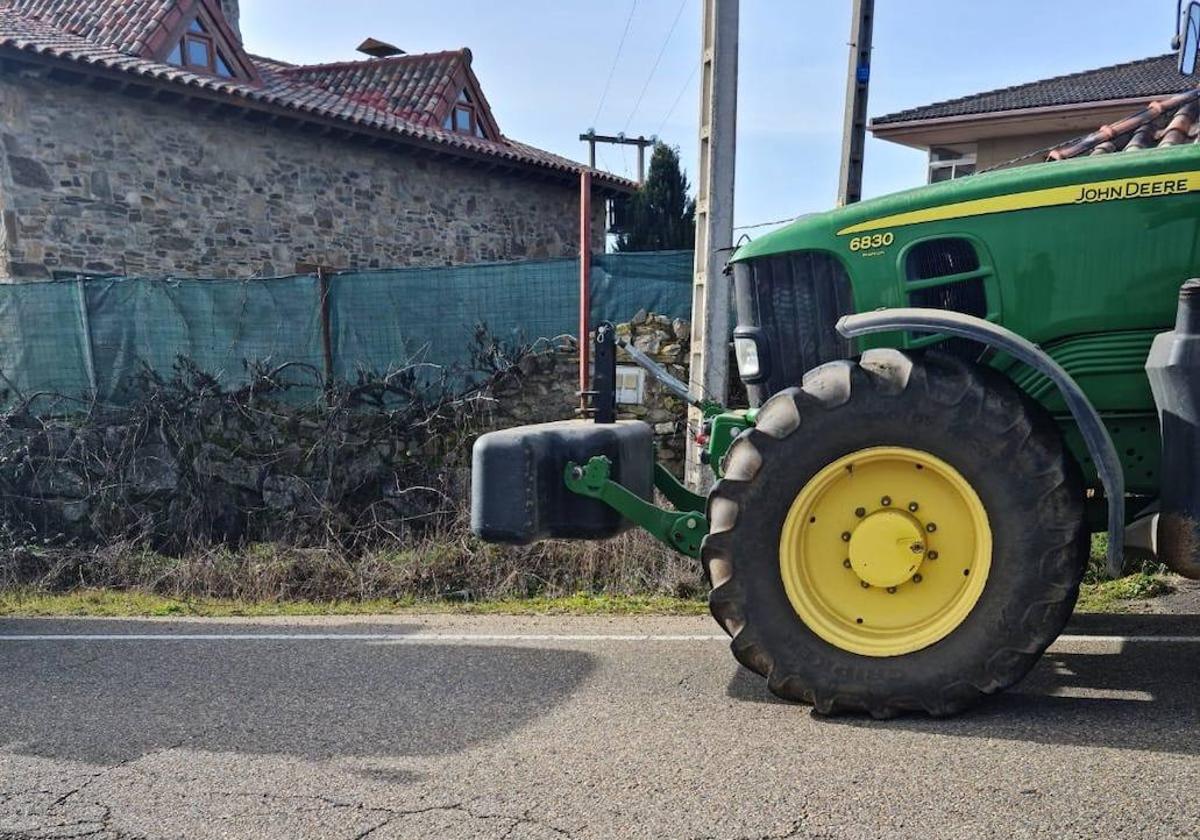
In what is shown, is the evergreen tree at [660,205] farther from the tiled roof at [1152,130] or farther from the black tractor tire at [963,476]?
the black tractor tire at [963,476]

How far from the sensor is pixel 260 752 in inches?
145

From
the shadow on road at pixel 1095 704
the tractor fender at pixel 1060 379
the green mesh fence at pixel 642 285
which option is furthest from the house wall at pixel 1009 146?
the tractor fender at pixel 1060 379

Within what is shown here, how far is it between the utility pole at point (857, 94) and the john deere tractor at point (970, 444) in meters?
4.47

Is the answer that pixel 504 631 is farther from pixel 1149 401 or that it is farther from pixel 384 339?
pixel 384 339

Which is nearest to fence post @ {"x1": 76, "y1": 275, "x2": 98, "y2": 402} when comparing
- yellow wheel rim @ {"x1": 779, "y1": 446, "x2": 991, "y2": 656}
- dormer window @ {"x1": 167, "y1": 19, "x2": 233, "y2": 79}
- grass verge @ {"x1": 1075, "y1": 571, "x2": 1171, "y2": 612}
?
dormer window @ {"x1": 167, "y1": 19, "x2": 233, "y2": 79}

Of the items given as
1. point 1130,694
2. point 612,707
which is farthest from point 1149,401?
point 612,707

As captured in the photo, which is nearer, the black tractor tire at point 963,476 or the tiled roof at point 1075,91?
the black tractor tire at point 963,476

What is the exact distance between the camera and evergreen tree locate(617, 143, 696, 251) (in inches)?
934

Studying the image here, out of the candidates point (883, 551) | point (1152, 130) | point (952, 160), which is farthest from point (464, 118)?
point (883, 551)

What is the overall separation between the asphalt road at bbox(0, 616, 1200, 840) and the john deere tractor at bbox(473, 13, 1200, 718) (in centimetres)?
35

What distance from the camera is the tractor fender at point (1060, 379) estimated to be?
362 cm

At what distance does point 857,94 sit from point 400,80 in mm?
14543

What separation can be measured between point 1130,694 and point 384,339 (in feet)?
23.9

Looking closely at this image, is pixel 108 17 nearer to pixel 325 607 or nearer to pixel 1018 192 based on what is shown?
pixel 325 607
